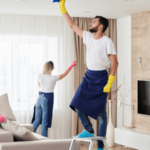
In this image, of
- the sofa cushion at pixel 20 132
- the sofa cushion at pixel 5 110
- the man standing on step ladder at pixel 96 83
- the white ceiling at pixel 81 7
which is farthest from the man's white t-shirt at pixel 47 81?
the man standing on step ladder at pixel 96 83

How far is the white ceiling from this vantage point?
4423mm

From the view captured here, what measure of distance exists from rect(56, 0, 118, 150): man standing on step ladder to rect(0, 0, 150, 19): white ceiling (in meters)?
2.04

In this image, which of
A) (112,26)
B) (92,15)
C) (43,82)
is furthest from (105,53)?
(112,26)

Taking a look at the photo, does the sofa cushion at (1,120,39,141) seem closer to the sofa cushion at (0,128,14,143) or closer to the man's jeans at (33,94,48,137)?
the sofa cushion at (0,128,14,143)

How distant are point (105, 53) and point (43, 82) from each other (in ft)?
8.11

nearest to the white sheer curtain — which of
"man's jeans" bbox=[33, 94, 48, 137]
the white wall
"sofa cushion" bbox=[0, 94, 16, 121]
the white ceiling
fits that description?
the white ceiling

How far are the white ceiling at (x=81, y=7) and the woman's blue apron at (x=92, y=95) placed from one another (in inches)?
86.7

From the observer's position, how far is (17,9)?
4953mm

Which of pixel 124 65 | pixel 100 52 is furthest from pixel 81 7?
pixel 100 52

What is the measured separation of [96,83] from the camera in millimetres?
2484

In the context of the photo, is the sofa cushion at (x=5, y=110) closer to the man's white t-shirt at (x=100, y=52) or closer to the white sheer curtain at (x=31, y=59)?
the white sheer curtain at (x=31, y=59)

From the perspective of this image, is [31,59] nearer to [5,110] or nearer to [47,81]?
[47,81]

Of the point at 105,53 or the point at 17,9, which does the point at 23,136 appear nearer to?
the point at 105,53

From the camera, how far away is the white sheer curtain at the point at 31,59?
5328 millimetres
